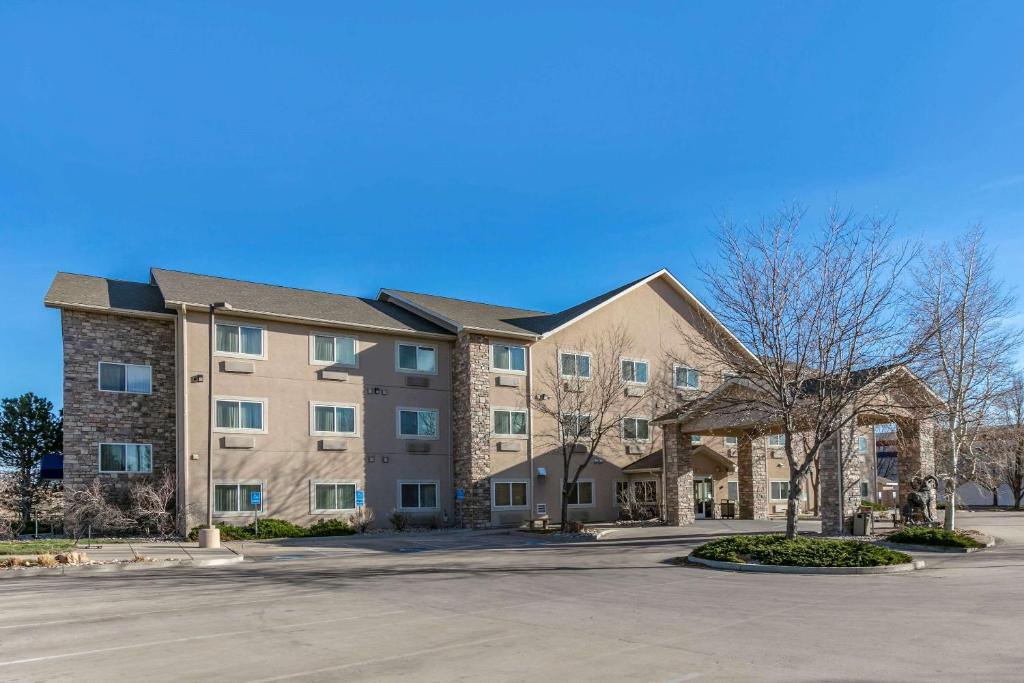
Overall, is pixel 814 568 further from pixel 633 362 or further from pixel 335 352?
pixel 633 362

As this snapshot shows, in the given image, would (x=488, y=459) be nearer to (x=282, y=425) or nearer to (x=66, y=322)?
(x=282, y=425)

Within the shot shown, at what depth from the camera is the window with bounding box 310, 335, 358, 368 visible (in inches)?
1266

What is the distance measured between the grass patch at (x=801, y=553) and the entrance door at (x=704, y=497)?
68.3ft

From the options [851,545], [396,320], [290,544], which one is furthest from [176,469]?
[851,545]

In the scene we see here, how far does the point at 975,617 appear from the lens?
10.9 metres

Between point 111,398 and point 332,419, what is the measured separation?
782 centimetres

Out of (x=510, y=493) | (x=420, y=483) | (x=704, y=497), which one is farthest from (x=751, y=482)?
(x=420, y=483)

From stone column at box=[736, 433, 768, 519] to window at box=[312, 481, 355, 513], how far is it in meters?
16.7

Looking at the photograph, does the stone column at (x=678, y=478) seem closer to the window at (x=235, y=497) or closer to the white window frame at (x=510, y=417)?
the white window frame at (x=510, y=417)

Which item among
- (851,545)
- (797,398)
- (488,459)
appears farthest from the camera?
(488,459)

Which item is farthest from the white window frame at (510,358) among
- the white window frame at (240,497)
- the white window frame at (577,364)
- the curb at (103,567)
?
the curb at (103,567)

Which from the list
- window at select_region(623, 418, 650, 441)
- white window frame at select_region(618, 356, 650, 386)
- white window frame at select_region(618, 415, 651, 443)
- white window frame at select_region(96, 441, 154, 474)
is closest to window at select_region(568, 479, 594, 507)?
white window frame at select_region(618, 415, 651, 443)

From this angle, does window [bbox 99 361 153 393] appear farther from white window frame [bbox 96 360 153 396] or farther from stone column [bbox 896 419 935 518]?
stone column [bbox 896 419 935 518]

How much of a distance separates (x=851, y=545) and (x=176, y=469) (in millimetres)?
22562
